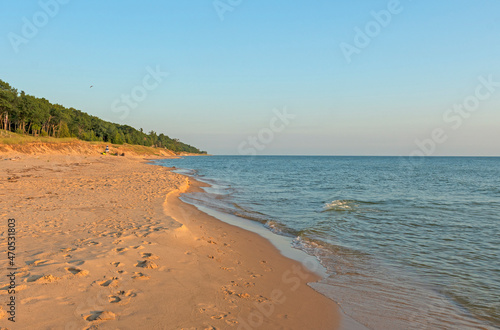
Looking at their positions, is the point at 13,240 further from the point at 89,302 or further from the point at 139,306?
the point at 139,306

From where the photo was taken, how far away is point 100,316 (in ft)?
14.0

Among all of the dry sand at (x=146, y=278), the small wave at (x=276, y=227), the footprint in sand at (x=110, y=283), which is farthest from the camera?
the small wave at (x=276, y=227)

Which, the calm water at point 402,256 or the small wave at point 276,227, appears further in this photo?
the small wave at point 276,227

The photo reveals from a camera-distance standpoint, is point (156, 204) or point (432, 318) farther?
point (156, 204)

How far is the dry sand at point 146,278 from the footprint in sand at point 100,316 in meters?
0.01

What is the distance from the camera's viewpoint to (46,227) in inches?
344

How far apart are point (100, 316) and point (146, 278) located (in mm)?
1530

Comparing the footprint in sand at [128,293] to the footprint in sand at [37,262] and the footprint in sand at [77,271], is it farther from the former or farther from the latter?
the footprint in sand at [37,262]

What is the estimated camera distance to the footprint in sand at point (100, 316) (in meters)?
4.23

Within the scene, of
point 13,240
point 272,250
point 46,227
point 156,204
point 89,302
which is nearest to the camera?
point 89,302

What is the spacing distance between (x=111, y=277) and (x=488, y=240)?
13.5 meters

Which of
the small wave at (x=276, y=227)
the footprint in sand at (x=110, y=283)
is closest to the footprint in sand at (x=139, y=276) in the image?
the footprint in sand at (x=110, y=283)

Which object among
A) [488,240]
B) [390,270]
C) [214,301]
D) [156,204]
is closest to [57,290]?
[214,301]

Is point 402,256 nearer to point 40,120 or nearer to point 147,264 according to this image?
point 147,264
